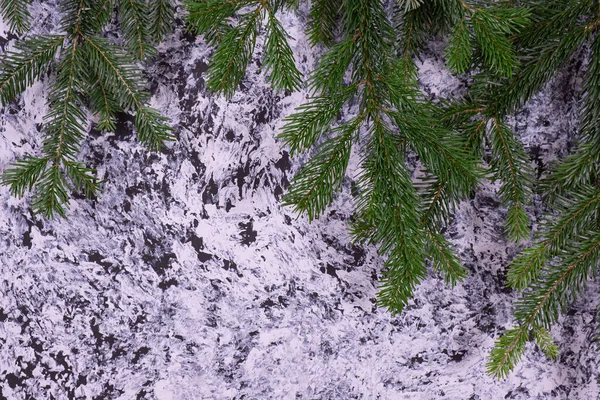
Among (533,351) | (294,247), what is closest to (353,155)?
(294,247)

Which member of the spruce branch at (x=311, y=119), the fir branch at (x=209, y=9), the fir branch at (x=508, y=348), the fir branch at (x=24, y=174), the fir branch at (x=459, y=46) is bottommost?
the fir branch at (x=508, y=348)

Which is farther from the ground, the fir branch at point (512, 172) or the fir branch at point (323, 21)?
the fir branch at point (323, 21)

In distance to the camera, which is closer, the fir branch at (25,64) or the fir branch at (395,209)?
the fir branch at (395,209)

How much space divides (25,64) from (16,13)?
0.09m

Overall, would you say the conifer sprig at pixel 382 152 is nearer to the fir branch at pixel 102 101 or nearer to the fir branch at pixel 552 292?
the fir branch at pixel 552 292

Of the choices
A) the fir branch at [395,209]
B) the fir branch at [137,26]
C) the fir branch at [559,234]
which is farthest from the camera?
the fir branch at [137,26]

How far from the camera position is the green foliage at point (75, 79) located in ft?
2.75

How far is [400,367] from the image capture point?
3.20 ft

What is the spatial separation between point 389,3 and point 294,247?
0.49m

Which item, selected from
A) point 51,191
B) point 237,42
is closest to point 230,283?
point 51,191

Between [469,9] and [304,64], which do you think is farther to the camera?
[304,64]

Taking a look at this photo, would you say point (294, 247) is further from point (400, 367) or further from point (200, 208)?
point (400, 367)

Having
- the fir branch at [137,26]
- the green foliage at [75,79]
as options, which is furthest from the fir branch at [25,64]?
the fir branch at [137,26]

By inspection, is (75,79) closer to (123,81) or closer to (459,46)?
(123,81)
